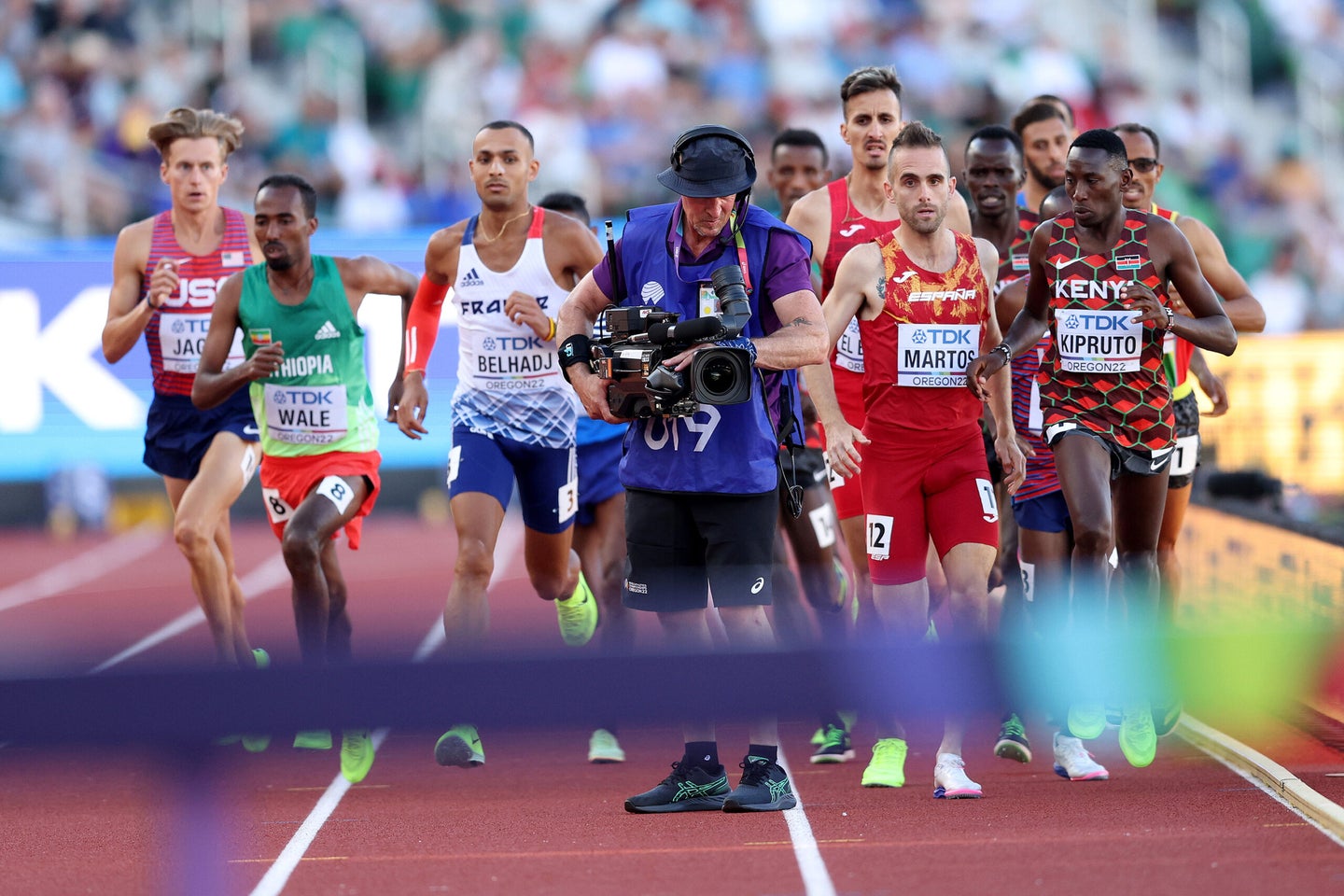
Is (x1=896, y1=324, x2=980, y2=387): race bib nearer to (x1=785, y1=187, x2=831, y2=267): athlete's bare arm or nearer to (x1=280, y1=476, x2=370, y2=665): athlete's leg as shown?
(x1=785, y1=187, x2=831, y2=267): athlete's bare arm

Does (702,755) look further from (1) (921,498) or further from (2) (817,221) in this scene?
(2) (817,221)

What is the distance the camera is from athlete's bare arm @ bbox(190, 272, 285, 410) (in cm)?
711

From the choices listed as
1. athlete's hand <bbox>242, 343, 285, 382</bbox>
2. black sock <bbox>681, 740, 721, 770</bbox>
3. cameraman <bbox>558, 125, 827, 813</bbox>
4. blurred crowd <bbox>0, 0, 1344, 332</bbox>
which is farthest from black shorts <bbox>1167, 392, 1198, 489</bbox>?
blurred crowd <bbox>0, 0, 1344, 332</bbox>

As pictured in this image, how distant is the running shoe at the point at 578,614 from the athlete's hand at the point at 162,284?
6.77 feet

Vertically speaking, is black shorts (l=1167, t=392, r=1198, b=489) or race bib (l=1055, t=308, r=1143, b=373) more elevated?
race bib (l=1055, t=308, r=1143, b=373)

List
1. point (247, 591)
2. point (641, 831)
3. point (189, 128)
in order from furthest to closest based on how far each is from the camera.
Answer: point (247, 591), point (189, 128), point (641, 831)

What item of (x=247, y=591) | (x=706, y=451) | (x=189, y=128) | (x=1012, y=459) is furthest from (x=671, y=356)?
(x=247, y=591)

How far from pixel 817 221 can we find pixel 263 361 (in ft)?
7.24

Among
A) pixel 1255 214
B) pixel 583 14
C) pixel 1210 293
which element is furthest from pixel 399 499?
pixel 1210 293

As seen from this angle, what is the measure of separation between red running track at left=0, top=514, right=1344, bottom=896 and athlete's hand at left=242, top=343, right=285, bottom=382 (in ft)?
4.85

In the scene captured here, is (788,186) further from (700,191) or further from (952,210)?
(700,191)

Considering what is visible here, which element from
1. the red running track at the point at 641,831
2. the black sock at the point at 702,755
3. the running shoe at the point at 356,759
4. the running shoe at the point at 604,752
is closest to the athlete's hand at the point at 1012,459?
the red running track at the point at 641,831

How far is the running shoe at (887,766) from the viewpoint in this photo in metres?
6.41

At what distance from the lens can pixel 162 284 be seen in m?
7.59
